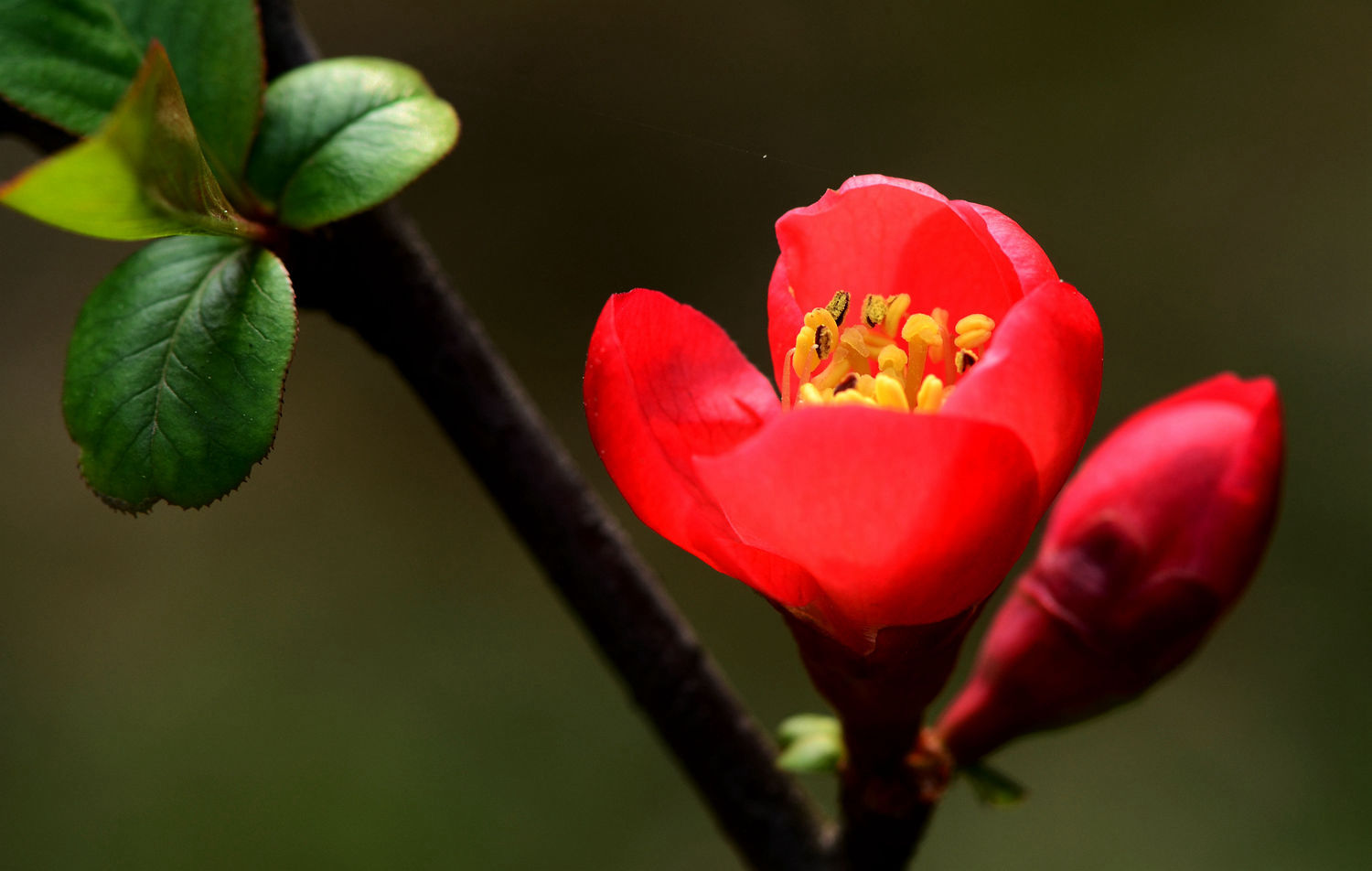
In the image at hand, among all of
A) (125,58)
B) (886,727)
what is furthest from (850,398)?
(125,58)

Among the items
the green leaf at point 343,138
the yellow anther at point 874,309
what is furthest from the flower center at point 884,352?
the green leaf at point 343,138

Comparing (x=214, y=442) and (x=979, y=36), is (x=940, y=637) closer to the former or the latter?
(x=214, y=442)

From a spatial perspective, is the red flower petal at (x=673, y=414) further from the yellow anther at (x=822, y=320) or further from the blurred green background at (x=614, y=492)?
the blurred green background at (x=614, y=492)

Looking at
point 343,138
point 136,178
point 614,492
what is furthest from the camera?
point 614,492

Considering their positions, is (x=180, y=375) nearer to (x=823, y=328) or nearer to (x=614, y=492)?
(x=823, y=328)

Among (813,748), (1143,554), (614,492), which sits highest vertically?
(1143,554)

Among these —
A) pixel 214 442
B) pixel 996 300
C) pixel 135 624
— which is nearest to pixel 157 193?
pixel 214 442

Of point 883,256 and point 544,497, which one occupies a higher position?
point 883,256
